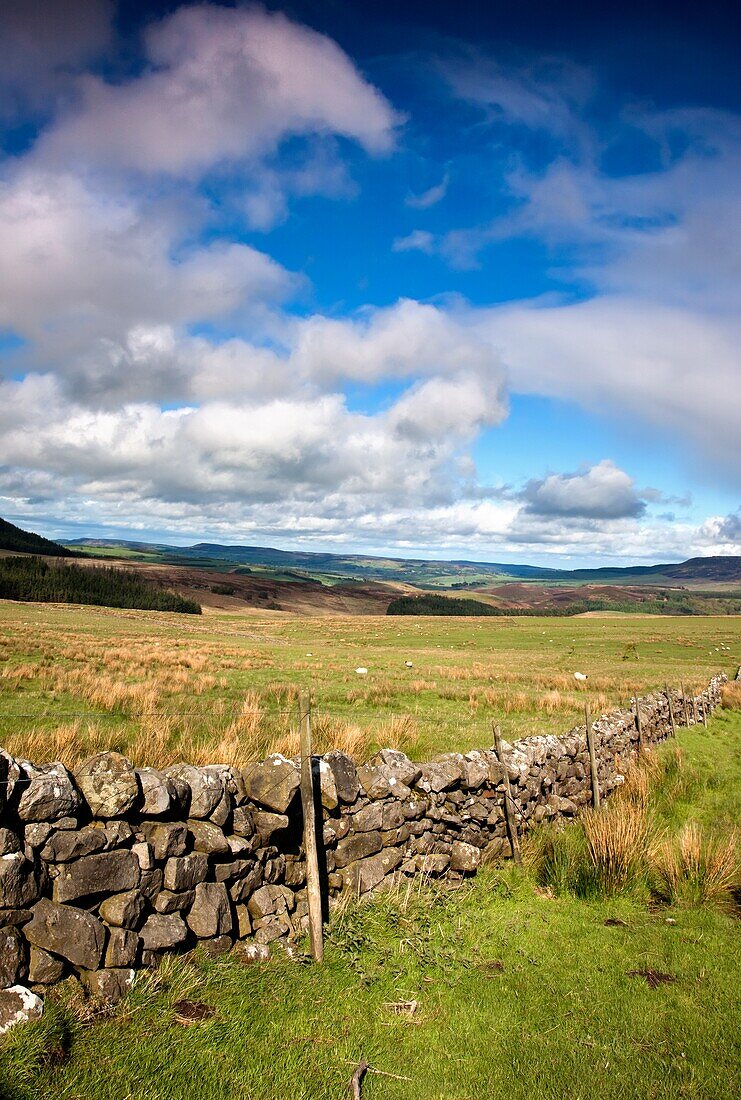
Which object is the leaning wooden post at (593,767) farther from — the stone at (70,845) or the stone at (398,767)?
the stone at (70,845)

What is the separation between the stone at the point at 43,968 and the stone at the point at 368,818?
3374 mm

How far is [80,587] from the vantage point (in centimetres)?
9225

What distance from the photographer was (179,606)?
97.6 metres

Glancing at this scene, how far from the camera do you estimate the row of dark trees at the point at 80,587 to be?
78.9 meters

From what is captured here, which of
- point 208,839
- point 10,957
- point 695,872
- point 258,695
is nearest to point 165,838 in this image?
point 208,839

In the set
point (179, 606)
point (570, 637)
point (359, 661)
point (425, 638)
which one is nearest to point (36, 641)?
point (359, 661)

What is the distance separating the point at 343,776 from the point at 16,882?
357cm

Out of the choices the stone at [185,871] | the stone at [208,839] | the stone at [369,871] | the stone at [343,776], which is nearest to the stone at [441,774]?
the stone at [369,871]

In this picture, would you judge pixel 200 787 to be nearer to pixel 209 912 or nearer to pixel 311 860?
pixel 209 912

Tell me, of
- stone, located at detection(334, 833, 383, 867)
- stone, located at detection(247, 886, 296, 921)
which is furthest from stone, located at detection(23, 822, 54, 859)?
stone, located at detection(334, 833, 383, 867)

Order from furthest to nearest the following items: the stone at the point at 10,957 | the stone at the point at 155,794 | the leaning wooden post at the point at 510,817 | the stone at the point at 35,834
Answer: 1. the leaning wooden post at the point at 510,817
2. the stone at the point at 155,794
3. the stone at the point at 35,834
4. the stone at the point at 10,957

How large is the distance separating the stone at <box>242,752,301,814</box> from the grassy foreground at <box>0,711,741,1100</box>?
1402 mm

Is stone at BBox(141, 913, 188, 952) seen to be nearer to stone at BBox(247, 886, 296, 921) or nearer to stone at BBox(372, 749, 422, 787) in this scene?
stone at BBox(247, 886, 296, 921)

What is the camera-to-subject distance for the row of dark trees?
7894 cm
